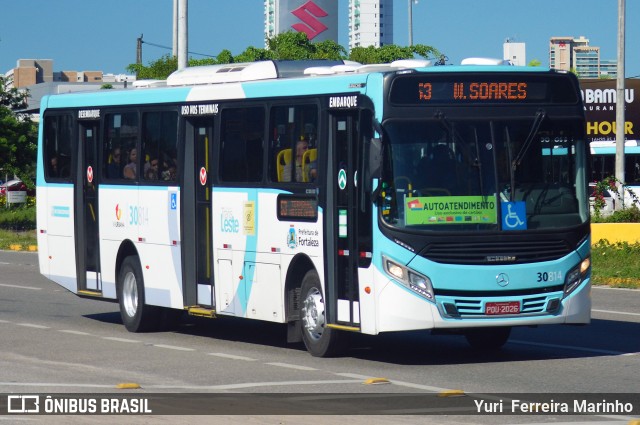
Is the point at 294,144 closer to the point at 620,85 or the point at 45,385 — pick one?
the point at 45,385

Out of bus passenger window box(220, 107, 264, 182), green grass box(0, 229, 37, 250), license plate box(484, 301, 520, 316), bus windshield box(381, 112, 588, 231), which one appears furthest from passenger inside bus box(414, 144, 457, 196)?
green grass box(0, 229, 37, 250)

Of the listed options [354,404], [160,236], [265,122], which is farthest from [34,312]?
[354,404]

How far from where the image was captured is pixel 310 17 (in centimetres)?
16075

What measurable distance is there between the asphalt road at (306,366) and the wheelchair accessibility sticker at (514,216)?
1.44 m

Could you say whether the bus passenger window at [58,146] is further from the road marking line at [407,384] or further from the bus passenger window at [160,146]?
the road marking line at [407,384]

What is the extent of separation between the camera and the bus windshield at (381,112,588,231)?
1403 centimetres

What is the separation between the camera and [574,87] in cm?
1490

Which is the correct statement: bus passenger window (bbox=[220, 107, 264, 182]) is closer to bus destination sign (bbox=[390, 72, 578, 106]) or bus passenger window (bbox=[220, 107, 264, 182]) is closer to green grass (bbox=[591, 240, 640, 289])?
bus destination sign (bbox=[390, 72, 578, 106])

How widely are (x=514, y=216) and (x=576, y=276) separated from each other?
995 millimetres

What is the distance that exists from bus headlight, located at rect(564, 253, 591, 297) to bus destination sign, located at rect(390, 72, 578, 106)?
5.78 ft

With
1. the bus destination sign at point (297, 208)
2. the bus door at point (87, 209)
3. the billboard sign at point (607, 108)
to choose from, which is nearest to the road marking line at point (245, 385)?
the bus destination sign at point (297, 208)

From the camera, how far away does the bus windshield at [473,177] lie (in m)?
14.0

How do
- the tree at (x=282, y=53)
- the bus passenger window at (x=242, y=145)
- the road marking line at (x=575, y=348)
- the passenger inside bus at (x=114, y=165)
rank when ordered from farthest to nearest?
1. the tree at (x=282, y=53)
2. the passenger inside bus at (x=114, y=165)
3. the bus passenger window at (x=242, y=145)
4. the road marking line at (x=575, y=348)

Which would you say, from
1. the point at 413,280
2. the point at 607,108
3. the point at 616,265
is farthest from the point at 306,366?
the point at 607,108
